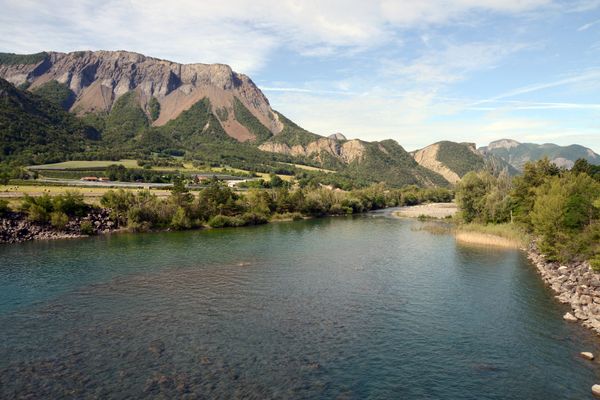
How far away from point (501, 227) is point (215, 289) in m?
62.6

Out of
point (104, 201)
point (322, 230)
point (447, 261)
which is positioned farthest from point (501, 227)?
point (104, 201)

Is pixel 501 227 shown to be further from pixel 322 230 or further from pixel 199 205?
pixel 199 205

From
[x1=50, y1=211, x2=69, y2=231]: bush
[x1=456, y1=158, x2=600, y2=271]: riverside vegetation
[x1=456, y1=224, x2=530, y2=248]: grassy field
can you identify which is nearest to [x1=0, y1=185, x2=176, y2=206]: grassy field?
[x1=50, y1=211, x2=69, y2=231]: bush

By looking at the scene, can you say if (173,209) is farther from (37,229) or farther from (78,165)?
(78,165)

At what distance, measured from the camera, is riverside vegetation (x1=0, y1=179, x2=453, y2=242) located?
8412cm

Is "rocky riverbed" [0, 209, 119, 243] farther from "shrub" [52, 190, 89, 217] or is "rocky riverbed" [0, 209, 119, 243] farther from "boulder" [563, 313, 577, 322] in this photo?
"boulder" [563, 313, 577, 322]

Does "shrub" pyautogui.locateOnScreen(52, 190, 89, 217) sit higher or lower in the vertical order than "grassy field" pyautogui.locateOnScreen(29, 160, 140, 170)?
lower

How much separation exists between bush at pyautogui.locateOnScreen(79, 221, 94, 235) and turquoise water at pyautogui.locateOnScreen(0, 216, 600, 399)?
78.0 ft

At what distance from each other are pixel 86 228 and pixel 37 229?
8.78m

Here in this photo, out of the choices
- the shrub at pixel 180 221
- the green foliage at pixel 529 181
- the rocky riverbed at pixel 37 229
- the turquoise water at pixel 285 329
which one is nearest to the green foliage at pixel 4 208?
the rocky riverbed at pixel 37 229

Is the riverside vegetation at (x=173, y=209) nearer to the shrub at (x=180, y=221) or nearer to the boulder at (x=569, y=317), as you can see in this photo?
the shrub at (x=180, y=221)

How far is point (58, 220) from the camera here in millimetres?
83312

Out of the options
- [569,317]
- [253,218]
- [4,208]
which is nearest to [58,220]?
[4,208]

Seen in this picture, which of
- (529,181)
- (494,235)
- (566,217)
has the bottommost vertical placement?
(494,235)
